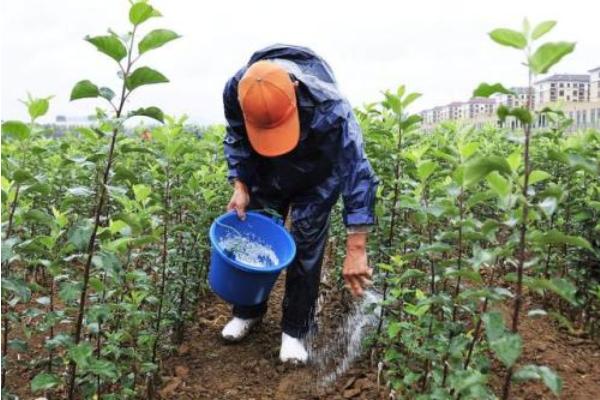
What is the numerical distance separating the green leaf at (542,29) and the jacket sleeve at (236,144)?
1875 mm

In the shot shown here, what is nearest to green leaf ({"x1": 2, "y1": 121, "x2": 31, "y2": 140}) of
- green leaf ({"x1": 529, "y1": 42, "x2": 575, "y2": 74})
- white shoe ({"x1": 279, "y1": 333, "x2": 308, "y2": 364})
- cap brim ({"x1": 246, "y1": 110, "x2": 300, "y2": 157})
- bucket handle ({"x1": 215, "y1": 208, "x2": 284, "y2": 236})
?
cap brim ({"x1": 246, "y1": 110, "x2": 300, "y2": 157})

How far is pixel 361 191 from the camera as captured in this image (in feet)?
9.30

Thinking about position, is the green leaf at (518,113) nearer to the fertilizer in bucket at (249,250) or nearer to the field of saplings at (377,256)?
the field of saplings at (377,256)

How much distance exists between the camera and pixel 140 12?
A: 1.89m

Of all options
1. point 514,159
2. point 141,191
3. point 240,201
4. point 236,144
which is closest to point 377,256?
point 240,201

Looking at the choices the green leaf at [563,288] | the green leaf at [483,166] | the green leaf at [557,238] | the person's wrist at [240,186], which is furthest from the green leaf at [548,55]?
the person's wrist at [240,186]

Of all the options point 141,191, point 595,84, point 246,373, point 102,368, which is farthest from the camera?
point 595,84

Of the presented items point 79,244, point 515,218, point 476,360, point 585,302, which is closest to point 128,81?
point 79,244

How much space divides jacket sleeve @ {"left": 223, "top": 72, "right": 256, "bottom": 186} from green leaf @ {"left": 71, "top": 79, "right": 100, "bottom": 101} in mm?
1319

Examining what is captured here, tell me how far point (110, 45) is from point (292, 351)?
6.80 ft

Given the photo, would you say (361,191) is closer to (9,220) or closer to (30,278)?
(9,220)

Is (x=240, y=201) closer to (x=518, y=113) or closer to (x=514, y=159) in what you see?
(x=514, y=159)

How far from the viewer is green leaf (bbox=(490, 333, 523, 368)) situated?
154 centimetres

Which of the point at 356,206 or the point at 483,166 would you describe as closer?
the point at 483,166
